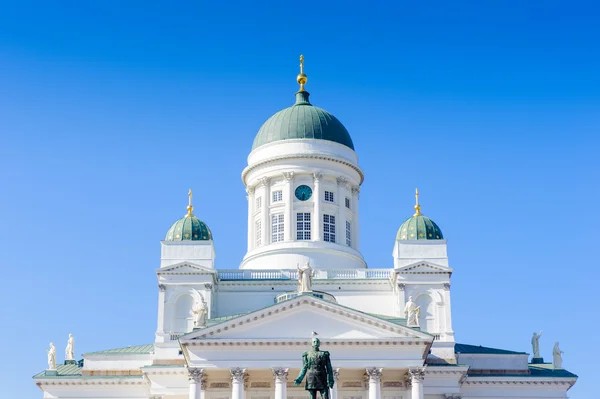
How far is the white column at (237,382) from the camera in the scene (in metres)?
60.7

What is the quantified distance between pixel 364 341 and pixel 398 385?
4264 millimetres

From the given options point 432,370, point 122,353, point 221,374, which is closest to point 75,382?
point 122,353

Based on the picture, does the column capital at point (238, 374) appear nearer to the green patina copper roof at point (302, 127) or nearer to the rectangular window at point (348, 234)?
the rectangular window at point (348, 234)

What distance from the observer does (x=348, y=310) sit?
61500 millimetres

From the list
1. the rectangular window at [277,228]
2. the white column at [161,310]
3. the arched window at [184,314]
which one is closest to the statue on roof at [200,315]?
the arched window at [184,314]

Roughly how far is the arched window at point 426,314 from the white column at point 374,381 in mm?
7483

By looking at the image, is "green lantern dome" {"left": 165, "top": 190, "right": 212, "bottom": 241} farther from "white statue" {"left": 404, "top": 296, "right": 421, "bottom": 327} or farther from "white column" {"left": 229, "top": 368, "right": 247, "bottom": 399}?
"white statue" {"left": 404, "top": 296, "right": 421, "bottom": 327}

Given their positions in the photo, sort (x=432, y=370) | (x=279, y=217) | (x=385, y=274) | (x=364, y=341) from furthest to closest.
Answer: (x=279, y=217)
(x=385, y=274)
(x=432, y=370)
(x=364, y=341)

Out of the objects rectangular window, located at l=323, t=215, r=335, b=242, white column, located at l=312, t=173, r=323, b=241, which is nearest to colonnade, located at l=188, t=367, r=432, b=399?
white column, located at l=312, t=173, r=323, b=241

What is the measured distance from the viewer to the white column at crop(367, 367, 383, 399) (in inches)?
2403

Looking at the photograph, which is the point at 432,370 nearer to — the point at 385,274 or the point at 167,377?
the point at 385,274

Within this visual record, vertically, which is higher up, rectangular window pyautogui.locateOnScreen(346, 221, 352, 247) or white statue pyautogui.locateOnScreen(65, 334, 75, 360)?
rectangular window pyautogui.locateOnScreen(346, 221, 352, 247)

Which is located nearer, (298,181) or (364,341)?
(364,341)

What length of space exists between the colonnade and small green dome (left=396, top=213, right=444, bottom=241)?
11.7 meters
